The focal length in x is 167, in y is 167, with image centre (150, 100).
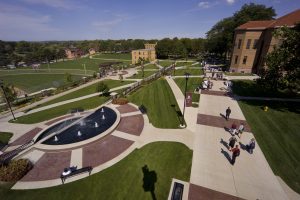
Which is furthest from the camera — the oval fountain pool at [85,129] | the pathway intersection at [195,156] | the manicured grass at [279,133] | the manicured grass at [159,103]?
the manicured grass at [159,103]

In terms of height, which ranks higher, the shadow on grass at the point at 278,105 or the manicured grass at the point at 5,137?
the shadow on grass at the point at 278,105

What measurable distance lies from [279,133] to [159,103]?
561 inches

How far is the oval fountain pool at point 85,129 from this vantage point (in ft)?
52.9

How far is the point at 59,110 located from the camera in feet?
80.7

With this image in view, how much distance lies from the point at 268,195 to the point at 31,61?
130 metres

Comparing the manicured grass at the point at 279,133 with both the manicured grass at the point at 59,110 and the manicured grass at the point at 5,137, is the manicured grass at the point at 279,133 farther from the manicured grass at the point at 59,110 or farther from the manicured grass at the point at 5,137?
the manicured grass at the point at 5,137

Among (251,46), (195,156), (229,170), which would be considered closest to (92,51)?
(251,46)

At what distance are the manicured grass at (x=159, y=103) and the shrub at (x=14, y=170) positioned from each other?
11734mm

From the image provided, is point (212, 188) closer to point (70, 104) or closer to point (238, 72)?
point (70, 104)

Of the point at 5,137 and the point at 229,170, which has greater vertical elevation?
the point at 229,170

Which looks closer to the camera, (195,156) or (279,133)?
(195,156)

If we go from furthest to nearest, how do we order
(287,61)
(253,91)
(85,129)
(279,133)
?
(253,91) → (287,61) → (85,129) → (279,133)

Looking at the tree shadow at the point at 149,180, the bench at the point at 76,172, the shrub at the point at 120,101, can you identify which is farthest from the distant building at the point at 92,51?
the tree shadow at the point at 149,180

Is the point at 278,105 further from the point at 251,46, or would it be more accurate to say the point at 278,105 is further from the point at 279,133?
the point at 251,46
